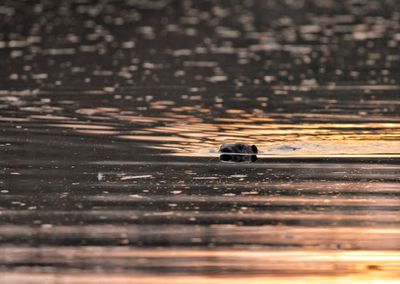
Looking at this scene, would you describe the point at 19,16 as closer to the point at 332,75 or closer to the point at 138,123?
the point at 332,75

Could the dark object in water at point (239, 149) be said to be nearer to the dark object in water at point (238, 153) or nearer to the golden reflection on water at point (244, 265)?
the dark object in water at point (238, 153)

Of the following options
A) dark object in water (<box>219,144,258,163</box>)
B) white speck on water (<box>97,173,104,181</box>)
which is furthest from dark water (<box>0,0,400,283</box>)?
dark object in water (<box>219,144,258,163</box>)

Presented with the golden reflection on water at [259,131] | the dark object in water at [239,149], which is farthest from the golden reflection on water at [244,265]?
the golden reflection on water at [259,131]

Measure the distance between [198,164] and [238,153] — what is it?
27.1 inches

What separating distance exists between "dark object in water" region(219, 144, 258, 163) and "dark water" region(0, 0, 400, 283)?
22cm

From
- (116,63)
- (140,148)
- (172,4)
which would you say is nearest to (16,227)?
(140,148)

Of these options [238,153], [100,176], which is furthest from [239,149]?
[100,176]

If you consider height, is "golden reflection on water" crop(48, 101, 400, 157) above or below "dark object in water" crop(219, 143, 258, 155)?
above

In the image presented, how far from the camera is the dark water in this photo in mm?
14023

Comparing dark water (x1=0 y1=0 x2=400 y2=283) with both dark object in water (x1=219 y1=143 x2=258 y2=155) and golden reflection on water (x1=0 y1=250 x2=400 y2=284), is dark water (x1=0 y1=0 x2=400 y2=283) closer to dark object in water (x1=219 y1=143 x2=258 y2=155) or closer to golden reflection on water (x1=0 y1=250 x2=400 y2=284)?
golden reflection on water (x1=0 y1=250 x2=400 y2=284)

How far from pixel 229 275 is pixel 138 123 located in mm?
10971

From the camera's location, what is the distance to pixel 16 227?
15.5 meters

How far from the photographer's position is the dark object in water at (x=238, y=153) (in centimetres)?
2006

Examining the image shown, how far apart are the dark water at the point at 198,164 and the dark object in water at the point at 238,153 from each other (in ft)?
0.71
